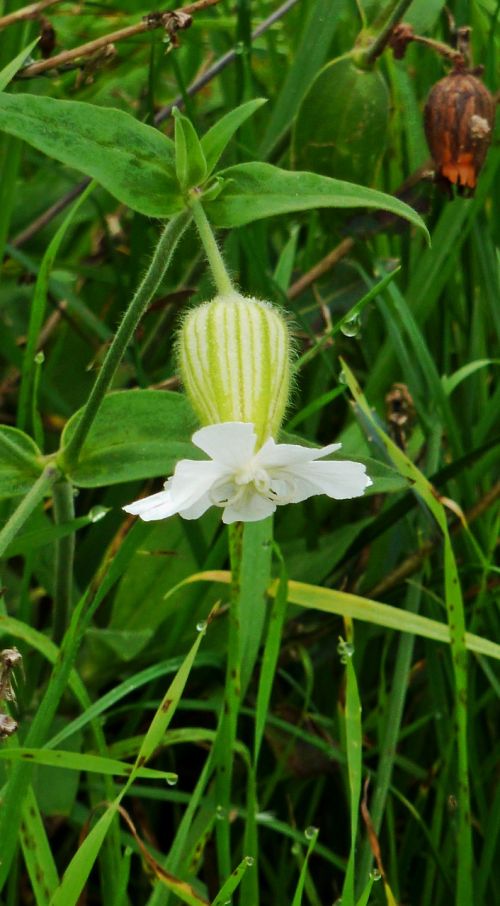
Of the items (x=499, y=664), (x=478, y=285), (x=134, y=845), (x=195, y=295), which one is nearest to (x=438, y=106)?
(x=478, y=285)

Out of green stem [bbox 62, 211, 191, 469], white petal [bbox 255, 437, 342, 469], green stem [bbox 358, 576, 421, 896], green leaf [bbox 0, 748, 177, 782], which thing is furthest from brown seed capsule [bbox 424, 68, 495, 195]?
green leaf [bbox 0, 748, 177, 782]

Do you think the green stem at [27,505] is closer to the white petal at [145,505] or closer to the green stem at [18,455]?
the green stem at [18,455]

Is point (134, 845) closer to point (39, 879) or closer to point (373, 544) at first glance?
point (39, 879)

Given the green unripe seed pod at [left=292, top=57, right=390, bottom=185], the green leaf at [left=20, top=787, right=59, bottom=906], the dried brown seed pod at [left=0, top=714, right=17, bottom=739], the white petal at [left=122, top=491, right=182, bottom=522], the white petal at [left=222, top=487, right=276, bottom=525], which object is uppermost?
the green unripe seed pod at [left=292, top=57, right=390, bottom=185]

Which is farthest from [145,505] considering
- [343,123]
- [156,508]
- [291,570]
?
[343,123]

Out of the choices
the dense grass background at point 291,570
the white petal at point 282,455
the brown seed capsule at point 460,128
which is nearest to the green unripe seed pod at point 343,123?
the dense grass background at point 291,570

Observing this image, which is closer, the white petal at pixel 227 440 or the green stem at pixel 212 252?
the white petal at pixel 227 440

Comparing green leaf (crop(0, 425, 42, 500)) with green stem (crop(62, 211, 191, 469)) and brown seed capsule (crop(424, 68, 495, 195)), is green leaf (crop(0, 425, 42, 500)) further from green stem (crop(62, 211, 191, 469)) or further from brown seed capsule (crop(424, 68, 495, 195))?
brown seed capsule (crop(424, 68, 495, 195))
